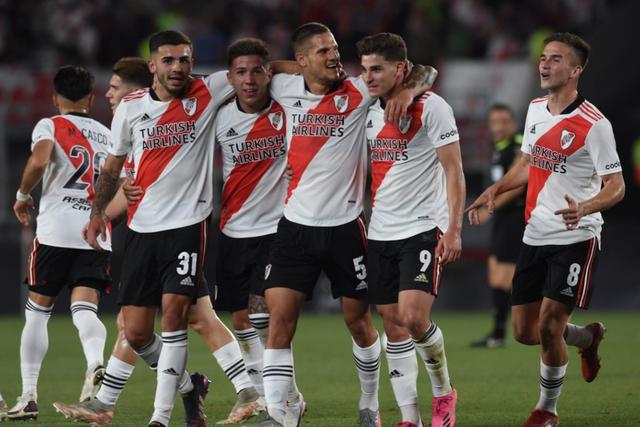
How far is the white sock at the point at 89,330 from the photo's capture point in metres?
8.59

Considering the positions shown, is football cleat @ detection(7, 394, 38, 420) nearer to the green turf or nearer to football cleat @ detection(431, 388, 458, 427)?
the green turf

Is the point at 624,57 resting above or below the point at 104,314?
above

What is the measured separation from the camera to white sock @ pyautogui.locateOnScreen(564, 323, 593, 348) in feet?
26.1

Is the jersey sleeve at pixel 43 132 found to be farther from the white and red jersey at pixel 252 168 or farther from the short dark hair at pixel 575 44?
the short dark hair at pixel 575 44

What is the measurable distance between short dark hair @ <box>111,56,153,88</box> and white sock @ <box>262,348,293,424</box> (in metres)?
2.45

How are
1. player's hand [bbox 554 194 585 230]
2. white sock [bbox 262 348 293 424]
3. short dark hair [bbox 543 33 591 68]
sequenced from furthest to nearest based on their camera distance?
short dark hair [bbox 543 33 591 68], white sock [bbox 262 348 293 424], player's hand [bbox 554 194 585 230]

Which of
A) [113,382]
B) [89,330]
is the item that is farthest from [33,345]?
[113,382]

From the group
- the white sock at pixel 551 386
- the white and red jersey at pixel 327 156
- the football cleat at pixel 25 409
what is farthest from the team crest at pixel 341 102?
the football cleat at pixel 25 409

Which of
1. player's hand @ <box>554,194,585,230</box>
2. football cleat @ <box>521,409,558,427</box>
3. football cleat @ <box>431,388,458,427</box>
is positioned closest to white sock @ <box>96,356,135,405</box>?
football cleat @ <box>431,388,458,427</box>

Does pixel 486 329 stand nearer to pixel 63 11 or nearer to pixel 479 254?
pixel 479 254

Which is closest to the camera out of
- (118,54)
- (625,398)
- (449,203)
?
(449,203)

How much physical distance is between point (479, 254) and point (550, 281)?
11770mm

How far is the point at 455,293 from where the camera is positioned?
63.8 feet

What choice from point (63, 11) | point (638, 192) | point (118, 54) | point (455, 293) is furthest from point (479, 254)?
point (63, 11)
